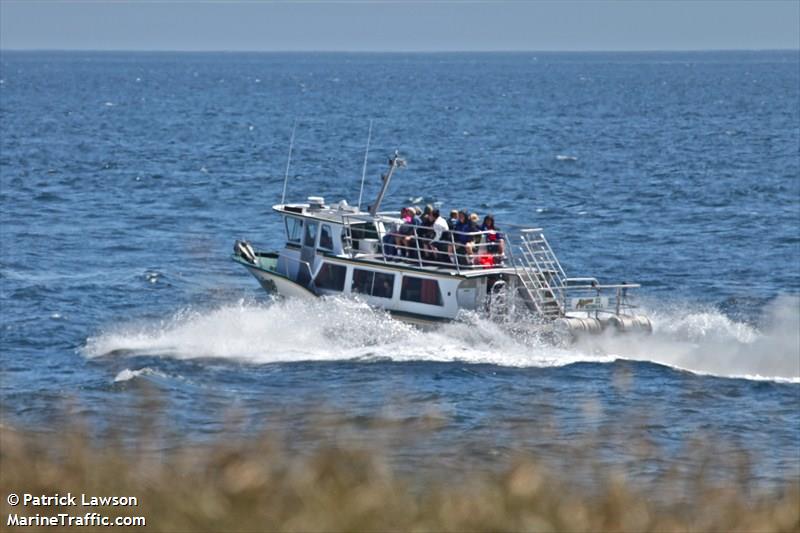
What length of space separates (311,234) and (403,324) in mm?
3913

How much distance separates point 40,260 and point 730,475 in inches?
1563

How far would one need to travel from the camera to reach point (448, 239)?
33062 mm

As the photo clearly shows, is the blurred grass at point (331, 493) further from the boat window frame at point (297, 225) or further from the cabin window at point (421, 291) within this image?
the boat window frame at point (297, 225)

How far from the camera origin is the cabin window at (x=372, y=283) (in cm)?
3294

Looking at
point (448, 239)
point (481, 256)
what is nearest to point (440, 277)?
point (481, 256)

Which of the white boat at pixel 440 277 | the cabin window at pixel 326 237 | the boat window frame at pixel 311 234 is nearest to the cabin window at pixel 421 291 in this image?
the white boat at pixel 440 277

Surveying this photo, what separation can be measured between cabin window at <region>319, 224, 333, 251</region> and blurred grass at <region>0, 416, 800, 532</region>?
2490 cm

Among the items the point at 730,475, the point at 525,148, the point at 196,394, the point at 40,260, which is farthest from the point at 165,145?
the point at 730,475

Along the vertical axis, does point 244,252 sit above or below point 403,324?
above

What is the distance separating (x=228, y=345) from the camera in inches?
1300

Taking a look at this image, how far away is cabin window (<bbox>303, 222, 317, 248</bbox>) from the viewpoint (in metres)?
34.8

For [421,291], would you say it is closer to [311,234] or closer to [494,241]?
[494,241]

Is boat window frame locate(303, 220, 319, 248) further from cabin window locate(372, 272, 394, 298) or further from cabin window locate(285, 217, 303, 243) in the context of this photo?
cabin window locate(372, 272, 394, 298)

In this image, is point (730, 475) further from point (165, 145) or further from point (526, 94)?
point (526, 94)
